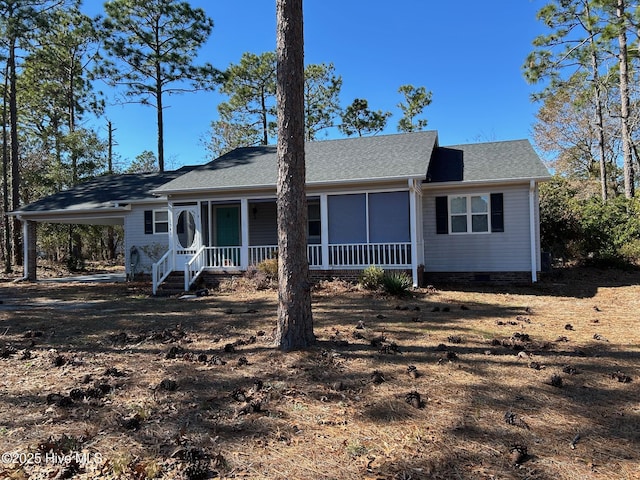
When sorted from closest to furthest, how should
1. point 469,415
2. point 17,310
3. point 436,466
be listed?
point 436,466
point 469,415
point 17,310

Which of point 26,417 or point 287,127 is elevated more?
→ point 287,127

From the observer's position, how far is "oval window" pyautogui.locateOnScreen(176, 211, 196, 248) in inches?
534

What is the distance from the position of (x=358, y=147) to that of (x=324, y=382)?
11.5 metres

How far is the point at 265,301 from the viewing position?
958 cm

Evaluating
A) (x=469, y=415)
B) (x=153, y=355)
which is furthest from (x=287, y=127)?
(x=469, y=415)

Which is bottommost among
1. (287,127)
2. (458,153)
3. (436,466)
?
(436,466)

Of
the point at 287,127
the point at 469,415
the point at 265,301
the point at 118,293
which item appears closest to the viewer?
the point at 469,415

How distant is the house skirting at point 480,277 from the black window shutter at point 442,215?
1268 mm

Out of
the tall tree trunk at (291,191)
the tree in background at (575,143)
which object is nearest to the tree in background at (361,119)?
the tree in background at (575,143)

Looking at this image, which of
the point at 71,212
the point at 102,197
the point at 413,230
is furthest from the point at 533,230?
the point at 71,212

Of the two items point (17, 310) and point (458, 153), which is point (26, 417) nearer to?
point (17, 310)

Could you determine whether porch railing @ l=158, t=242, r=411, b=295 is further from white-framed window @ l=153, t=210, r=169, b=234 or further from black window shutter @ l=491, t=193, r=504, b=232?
black window shutter @ l=491, t=193, r=504, b=232

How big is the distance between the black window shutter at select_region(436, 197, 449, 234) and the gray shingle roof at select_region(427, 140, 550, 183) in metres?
0.69

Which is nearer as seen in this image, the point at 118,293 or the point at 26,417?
the point at 26,417
